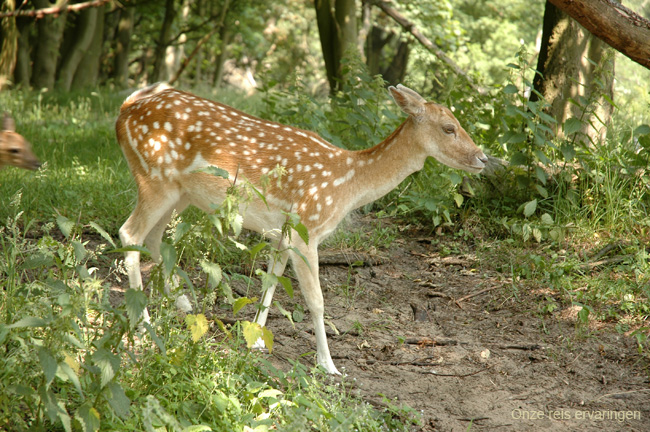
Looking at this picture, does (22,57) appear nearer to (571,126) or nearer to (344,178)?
(344,178)

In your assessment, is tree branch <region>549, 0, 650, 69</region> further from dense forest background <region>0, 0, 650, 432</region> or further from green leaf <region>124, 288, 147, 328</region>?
green leaf <region>124, 288, 147, 328</region>

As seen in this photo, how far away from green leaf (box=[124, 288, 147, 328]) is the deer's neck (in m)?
2.29

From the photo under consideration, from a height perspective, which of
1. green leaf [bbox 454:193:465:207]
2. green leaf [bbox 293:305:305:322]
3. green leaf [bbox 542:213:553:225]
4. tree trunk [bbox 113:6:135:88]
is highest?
green leaf [bbox 542:213:553:225]

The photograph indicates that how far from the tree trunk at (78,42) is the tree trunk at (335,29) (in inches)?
206

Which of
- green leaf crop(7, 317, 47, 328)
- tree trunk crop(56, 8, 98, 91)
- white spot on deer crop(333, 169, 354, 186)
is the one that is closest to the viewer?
green leaf crop(7, 317, 47, 328)

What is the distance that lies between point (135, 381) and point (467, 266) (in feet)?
11.6

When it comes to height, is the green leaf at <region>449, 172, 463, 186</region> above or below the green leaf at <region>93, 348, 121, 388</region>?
below

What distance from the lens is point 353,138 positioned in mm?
7047

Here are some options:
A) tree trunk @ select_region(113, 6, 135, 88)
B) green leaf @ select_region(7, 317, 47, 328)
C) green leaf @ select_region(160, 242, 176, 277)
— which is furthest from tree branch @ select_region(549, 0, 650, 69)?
tree trunk @ select_region(113, 6, 135, 88)

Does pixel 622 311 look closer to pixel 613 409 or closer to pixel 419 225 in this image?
pixel 613 409

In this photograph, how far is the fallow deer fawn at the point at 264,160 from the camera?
4695 millimetres

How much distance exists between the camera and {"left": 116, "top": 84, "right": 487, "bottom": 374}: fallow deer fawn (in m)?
4.70

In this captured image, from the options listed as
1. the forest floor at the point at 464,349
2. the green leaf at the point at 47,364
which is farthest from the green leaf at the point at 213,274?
the green leaf at the point at 47,364

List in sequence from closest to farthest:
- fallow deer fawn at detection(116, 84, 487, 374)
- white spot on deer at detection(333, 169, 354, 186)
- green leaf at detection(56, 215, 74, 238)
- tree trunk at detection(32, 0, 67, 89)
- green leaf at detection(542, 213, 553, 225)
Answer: green leaf at detection(56, 215, 74, 238)
fallow deer fawn at detection(116, 84, 487, 374)
white spot on deer at detection(333, 169, 354, 186)
green leaf at detection(542, 213, 553, 225)
tree trunk at detection(32, 0, 67, 89)
